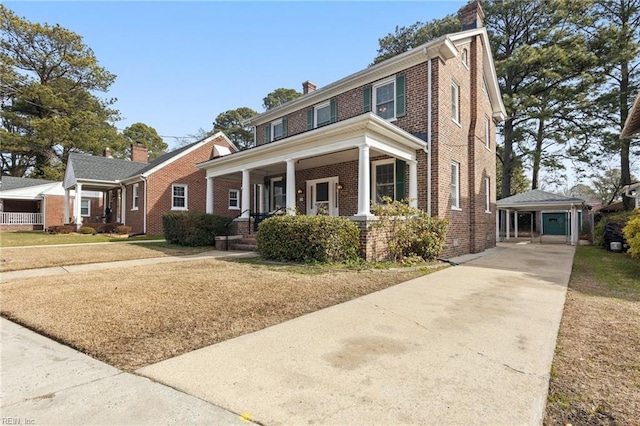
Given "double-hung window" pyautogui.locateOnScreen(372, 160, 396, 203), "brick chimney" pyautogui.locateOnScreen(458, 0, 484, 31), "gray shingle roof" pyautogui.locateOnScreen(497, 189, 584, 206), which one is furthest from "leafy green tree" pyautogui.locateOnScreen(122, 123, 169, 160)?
"gray shingle roof" pyautogui.locateOnScreen(497, 189, 584, 206)

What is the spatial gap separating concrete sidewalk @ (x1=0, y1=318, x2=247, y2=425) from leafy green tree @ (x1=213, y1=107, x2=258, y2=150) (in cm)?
4150

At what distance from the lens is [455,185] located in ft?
37.4

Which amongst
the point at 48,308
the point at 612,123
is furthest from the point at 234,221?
the point at 612,123

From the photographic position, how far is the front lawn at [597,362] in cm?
219

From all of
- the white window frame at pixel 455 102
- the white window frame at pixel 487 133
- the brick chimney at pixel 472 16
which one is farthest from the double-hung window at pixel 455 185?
the brick chimney at pixel 472 16

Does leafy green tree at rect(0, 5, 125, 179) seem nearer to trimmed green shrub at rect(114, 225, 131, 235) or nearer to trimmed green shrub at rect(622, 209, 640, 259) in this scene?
trimmed green shrub at rect(114, 225, 131, 235)

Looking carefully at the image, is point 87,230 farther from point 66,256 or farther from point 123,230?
point 66,256

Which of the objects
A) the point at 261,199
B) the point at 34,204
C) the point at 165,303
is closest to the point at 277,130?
the point at 261,199

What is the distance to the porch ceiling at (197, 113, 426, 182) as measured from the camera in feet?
27.0

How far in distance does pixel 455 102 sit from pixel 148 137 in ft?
140

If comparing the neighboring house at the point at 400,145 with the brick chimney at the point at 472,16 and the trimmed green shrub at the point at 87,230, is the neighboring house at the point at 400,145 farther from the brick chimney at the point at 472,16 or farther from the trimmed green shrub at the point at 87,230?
the trimmed green shrub at the point at 87,230

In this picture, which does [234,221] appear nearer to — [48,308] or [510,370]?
[48,308]

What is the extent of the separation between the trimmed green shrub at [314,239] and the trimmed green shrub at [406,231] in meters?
0.94

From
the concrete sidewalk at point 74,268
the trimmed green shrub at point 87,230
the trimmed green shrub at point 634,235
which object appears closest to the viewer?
the concrete sidewalk at point 74,268
